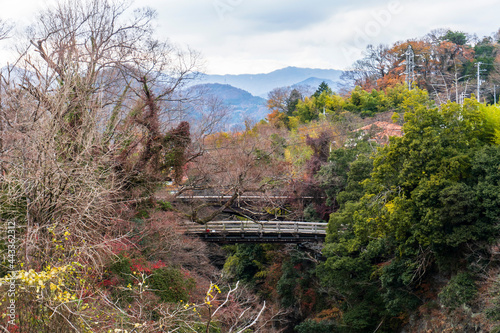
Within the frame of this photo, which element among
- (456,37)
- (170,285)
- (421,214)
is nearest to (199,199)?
(170,285)

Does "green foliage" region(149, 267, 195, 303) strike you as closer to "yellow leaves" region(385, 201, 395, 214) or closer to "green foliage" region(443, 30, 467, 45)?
"yellow leaves" region(385, 201, 395, 214)

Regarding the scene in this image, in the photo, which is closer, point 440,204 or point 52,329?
point 52,329

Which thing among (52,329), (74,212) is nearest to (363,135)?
(74,212)

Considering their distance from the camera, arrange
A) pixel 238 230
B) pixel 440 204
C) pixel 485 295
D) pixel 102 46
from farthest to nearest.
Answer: pixel 238 230 < pixel 102 46 < pixel 440 204 < pixel 485 295

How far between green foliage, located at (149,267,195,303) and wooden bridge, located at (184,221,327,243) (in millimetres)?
6753

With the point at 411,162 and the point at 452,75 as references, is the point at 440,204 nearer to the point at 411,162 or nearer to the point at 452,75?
the point at 411,162

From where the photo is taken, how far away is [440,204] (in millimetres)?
13609

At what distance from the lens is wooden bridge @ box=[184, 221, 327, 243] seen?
65.4 feet

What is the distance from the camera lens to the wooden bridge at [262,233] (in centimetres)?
1994

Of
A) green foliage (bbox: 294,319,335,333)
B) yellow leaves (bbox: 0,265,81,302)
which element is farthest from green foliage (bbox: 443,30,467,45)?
yellow leaves (bbox: 0,265,81,302)

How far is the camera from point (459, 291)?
1301 cm

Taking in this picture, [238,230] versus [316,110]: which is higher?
[316,110]

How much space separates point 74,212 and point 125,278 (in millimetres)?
3977

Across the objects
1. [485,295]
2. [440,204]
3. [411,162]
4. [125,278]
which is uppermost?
[411,162]
